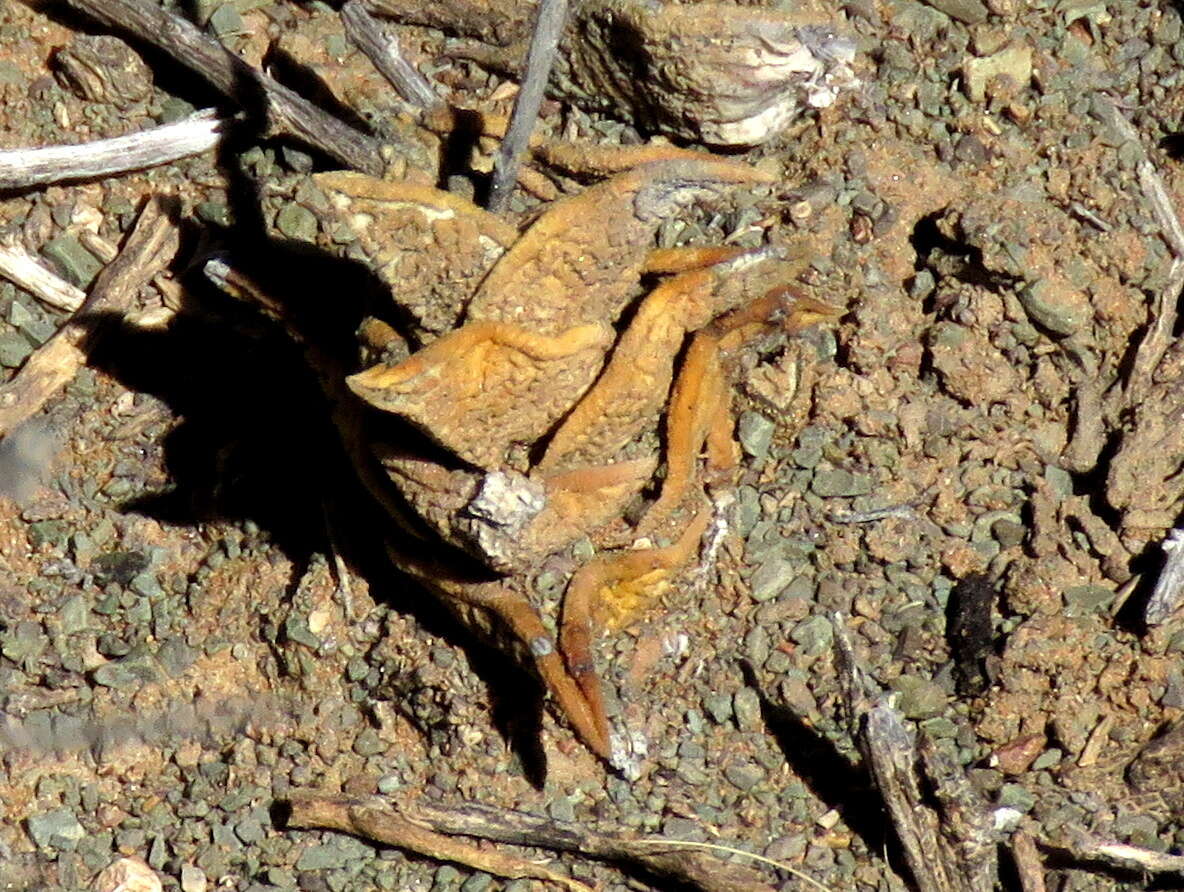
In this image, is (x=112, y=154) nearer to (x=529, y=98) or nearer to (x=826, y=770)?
(x=529, y=98)

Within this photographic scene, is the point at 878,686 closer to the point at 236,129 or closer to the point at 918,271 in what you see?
the point at 918,271

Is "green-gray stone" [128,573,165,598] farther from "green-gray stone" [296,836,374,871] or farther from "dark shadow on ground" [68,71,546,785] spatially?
"green-gray stone" [296,836,374,871]

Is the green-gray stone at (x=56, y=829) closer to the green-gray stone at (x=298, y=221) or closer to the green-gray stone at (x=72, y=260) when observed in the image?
the green-gray stone at (x=72, y=260)

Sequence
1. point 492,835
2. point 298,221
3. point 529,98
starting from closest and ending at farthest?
point 529,98, point 492,835, point 298,221

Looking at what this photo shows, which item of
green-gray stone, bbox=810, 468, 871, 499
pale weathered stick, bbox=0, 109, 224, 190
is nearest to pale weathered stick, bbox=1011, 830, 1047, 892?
green-gray stone, bbox=810, 468, 871, 499

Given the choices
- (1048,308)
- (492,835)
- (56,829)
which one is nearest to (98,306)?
(56,829)

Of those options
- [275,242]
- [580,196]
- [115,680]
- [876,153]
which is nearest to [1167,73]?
[876,153]
